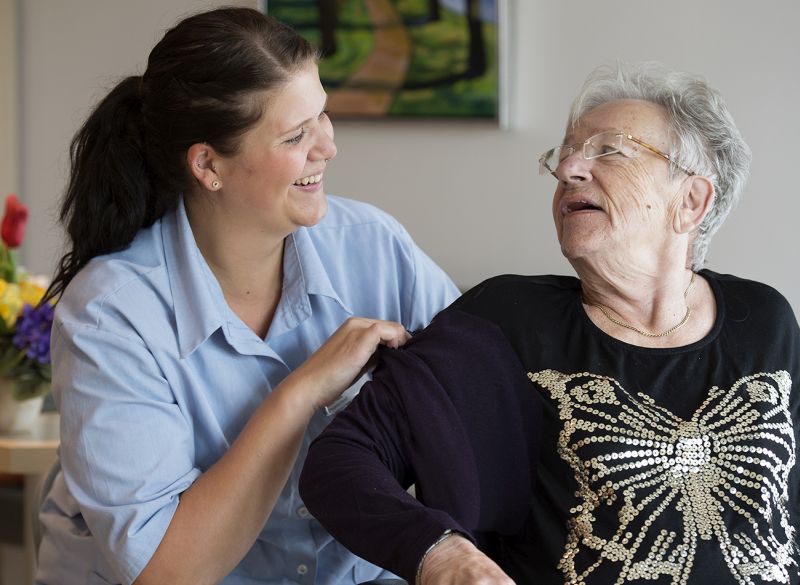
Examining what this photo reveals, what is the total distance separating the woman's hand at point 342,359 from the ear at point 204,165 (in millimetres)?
344

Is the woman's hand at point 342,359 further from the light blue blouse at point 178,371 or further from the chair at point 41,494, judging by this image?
the chair at point 41,494

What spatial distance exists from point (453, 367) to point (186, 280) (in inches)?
18.9

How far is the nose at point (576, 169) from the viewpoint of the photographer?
1740 millimetres

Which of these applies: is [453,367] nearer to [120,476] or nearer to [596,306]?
[596,306]

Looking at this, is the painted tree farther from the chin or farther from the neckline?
the neckline

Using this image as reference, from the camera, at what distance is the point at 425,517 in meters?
1.35

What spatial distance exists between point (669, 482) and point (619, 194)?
0.47 m

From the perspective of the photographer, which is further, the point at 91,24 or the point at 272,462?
the point at 91,24

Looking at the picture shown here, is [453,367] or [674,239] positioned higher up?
[674,239]

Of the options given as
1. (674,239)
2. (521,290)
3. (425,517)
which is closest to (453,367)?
(521,290)

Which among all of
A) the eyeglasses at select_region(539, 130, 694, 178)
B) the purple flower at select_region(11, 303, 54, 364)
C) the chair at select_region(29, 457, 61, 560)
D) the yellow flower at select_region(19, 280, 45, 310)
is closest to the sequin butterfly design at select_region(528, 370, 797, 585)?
the eyeglasses at select_region(539, 130, 694, 178)

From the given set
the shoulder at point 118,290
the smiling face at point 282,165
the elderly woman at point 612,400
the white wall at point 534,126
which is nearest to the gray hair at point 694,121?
the elderly woman at point 612,400

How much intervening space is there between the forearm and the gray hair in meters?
0.72

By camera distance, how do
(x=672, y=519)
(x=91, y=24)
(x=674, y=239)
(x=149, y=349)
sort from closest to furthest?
(x=672, y=519), (x=149, y=349), (x=674, y=239), (x=91, y=24)
